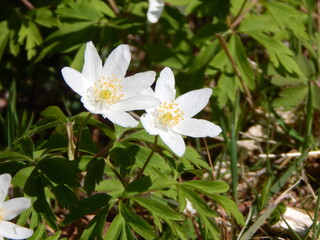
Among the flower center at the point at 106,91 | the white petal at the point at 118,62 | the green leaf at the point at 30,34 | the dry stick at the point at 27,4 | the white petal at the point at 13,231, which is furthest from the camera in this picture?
the dry stick at the point at 27,4

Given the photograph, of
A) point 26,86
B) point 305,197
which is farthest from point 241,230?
point 26,86

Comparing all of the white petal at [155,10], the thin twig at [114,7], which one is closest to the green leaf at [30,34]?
the thin twig at [114,7]

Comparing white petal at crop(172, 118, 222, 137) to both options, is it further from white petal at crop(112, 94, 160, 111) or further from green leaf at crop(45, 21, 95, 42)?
green leaf at crop(45, 21, 95, 42)

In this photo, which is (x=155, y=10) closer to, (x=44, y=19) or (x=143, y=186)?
(x=44, y=19)

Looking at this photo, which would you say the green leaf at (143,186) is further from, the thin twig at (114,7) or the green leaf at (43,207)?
the thin twig at (114,7)

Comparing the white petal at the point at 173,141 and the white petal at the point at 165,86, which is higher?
the white petal at the point at 165,86
